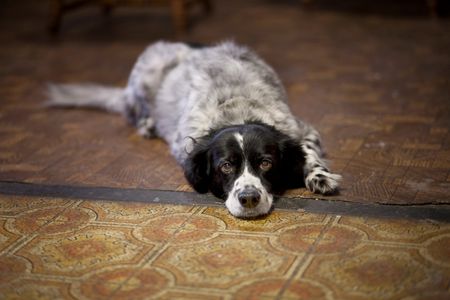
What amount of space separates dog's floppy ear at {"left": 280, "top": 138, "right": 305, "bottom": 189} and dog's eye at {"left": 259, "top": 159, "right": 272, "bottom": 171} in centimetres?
15

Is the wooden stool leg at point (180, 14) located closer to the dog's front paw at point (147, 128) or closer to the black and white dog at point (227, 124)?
the black and white dog at point (227, 124)

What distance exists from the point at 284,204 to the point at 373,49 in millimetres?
2855

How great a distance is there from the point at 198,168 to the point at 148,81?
3.97 feet

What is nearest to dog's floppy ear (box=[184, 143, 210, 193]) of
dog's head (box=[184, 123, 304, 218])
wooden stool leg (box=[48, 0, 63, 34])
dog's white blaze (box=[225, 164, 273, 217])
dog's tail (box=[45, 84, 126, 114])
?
dog's head (box=[184, 123, 304, 218])

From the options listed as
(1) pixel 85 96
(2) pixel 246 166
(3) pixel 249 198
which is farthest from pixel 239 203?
(1) pixel 85 96

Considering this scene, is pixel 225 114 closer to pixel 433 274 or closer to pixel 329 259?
pixel 329 259

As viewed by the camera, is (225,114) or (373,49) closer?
(225,114)

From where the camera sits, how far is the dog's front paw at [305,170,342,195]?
310 centimetres

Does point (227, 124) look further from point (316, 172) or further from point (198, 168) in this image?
point (316, 172)


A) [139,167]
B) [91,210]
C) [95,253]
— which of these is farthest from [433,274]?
[139,167]

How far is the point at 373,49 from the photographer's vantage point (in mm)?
5590

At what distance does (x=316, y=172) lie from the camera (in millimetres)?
3170

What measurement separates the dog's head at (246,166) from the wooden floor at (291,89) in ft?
0.40

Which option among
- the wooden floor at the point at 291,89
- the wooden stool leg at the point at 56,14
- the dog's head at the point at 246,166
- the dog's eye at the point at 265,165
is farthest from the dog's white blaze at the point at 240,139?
the wooden stool leg at the point at 56,14
